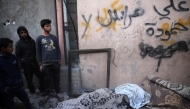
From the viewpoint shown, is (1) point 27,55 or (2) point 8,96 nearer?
(2) point 8,96

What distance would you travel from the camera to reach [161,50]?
3947mm

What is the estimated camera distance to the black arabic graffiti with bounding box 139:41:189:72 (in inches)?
155

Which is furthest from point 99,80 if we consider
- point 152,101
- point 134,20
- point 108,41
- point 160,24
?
point 160,24

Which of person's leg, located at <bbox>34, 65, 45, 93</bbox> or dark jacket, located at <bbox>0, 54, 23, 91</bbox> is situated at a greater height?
dark jacket, located at <bbox>0, 54, 23, 91</bbox>

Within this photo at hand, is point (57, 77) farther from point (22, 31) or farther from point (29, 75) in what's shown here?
point (22, 31)

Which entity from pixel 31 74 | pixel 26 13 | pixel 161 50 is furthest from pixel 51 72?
pixel 161 50

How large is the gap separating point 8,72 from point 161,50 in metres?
3.20

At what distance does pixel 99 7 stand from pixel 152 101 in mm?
2334

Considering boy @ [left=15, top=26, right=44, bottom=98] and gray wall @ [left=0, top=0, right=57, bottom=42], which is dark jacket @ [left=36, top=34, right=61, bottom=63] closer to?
boy @ [left=15, top=26, right=44, bottom=98]

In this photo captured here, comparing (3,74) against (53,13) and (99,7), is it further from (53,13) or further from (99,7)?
(99,7)

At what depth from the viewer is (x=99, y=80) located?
4145mm

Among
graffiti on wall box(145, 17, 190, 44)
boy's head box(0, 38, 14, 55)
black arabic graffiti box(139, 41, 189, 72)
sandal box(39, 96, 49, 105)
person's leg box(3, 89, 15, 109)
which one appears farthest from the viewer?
black arabic graffiti box(139, 41, 189, 72)

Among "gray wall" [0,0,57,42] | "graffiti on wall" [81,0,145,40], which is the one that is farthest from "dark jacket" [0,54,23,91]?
"graffiti on wall" [81,0,145,40]

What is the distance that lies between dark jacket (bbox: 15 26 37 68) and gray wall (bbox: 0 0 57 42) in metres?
0.51
